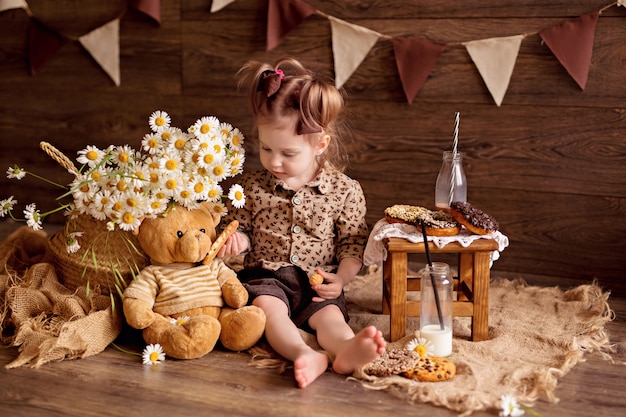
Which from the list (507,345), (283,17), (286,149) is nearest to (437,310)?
(507,345)

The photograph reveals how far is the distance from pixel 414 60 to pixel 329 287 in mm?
958

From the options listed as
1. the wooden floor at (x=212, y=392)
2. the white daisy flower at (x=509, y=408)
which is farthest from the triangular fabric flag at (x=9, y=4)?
the white daisy flower at (x=509, y=408)

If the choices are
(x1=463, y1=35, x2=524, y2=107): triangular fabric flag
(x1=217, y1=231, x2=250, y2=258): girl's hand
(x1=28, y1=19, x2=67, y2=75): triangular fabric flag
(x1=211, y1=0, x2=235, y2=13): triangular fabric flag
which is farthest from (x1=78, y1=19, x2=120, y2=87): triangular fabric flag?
(x1=463, y1=35, x2=524, y2=107): triangular fabric flag

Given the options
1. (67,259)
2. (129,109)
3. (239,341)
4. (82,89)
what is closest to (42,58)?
(82,89)

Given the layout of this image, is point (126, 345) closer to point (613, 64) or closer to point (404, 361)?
point (404, 361)

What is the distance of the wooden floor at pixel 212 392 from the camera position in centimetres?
146

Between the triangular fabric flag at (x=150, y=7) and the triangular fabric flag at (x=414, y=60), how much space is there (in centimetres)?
93

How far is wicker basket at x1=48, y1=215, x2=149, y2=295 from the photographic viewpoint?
1.83 metres

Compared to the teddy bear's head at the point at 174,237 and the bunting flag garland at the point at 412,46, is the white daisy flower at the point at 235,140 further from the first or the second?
the bunting flag garland at the point at 412,46

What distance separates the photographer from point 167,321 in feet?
5.66

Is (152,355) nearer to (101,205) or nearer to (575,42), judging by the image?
(101,205)

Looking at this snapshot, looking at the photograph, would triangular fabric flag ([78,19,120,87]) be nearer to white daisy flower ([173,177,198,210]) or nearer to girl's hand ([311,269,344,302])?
white daisy flower ([173,177,198,210])

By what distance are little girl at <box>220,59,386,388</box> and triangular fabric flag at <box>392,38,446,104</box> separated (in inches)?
21.7

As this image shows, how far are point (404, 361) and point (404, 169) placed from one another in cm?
107
